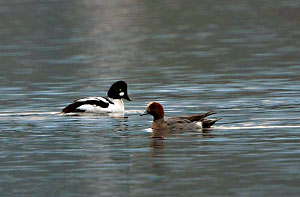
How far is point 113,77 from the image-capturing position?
34.3 meters

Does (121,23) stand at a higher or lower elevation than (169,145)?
higher

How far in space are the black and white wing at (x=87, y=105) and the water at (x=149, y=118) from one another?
39 cm

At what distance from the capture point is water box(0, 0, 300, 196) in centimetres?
1611

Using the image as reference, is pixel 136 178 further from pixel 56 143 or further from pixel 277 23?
pixel 277 23

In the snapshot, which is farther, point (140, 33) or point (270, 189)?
point (140, 33)

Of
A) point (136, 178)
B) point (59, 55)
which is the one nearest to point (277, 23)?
point (59, 55)

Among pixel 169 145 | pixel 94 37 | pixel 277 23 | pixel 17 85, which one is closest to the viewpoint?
pixel 169 145

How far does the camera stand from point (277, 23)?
60.3 m

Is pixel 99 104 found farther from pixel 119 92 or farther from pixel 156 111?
pixel 156 111

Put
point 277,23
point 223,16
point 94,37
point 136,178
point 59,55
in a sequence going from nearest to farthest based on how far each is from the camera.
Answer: point 136,178 < point 59,55 < point 94,37 < point 277,23 < point 223,16

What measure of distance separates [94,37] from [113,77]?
2026cm

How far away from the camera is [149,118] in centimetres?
2397

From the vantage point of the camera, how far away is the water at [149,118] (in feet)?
52.9

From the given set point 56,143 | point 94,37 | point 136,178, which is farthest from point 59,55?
point 136,178
